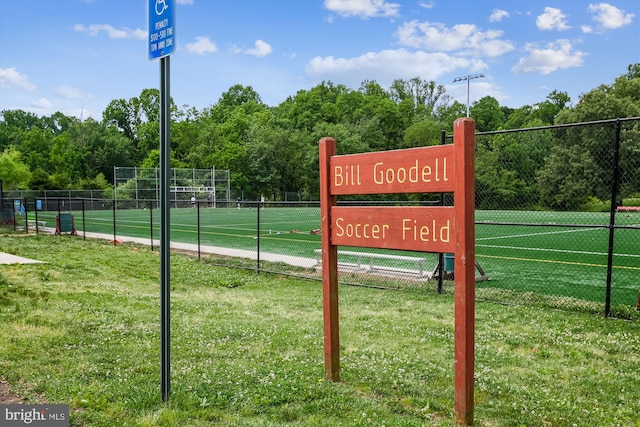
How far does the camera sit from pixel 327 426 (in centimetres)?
363

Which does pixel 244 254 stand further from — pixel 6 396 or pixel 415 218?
pixel 415 218

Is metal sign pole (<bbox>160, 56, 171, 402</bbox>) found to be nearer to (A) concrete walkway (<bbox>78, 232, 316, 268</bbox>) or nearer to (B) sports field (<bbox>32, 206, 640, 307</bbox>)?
(B) sports field (<bbox>32, 206, 640, 307</bbox>)

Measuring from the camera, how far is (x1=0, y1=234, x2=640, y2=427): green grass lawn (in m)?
3.92

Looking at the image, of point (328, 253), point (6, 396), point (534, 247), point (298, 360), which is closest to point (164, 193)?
point (328, 253)

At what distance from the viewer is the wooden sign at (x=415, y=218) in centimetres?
376

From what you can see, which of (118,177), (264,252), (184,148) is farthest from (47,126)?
(264,252)

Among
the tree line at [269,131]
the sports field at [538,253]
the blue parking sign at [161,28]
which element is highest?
the tree line at [269,131]

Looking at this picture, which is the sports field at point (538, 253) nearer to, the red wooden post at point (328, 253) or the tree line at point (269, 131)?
the red wooden post at point (328, 253)

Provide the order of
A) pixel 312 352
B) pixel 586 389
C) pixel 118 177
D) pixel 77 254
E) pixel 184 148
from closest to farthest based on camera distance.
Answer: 1. pixel 586 389
2. pixel 312 352
3. pixel 77 254
4. pixel 118 177
5. pixel 184 148

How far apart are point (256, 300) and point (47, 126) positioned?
12384 cm

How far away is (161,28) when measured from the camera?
3.65 metres

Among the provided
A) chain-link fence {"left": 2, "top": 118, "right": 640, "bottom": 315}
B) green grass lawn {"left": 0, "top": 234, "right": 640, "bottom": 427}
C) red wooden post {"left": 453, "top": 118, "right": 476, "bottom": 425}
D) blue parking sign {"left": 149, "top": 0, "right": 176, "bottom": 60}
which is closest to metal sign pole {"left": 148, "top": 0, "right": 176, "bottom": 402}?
blue parking sign {"left": 149, "top": 0, "right": 176, "bottom": 60}

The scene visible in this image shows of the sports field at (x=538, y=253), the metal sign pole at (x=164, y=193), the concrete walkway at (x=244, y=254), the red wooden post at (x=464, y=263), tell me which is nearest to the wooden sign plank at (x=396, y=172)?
the red wooden post at (x=464, y=263)

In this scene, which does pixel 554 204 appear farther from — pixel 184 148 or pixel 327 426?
pixel 184 148
